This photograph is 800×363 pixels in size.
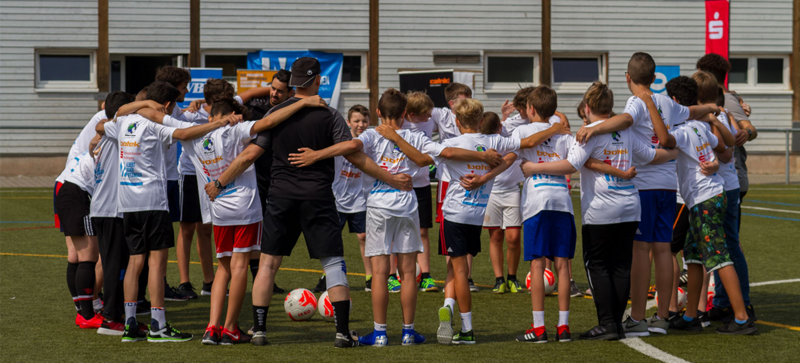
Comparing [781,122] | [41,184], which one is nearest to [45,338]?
[41,184]

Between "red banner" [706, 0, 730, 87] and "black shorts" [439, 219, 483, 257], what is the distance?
1423 cm

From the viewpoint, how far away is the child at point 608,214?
242 inches

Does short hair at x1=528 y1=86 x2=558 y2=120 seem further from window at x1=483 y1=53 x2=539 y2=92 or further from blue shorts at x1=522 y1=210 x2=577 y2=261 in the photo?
window at x1=483 y1=53 x2=539 y2=92

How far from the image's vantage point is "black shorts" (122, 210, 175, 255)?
6207 mm

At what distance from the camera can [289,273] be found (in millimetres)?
9438

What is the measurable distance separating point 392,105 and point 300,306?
1984mm

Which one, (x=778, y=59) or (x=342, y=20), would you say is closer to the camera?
(x=342, y=20)

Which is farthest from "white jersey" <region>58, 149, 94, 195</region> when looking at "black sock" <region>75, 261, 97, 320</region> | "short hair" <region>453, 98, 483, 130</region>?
"short hair" <region>453, 98, 483, 130</region>

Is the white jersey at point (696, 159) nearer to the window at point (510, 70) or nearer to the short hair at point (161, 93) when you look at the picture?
the short hair at point (161, 93)

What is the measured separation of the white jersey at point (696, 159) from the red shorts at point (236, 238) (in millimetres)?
3320

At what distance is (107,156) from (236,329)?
1749mm

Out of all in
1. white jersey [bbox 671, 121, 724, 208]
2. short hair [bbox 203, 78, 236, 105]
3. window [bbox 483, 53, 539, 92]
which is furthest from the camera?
window [bbox 483, 53, 539, 92]

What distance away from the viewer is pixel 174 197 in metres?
8.28

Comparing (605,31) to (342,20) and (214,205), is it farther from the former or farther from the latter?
(214,205)
